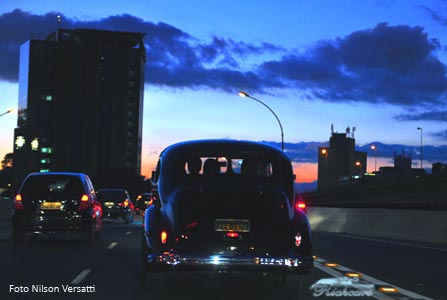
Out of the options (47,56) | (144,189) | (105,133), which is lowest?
(144,189)

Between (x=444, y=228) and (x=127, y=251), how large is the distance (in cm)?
1008

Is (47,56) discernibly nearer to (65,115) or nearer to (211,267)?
(65,115)

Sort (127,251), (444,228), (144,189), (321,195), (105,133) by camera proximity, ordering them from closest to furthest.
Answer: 1. (127,251)
2. (444,228)
3. (321,195)
4. (144,189)
5. (105,133)

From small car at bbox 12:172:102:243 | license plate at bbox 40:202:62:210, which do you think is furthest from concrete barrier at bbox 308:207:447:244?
license plate at bbox 40:202:62:210

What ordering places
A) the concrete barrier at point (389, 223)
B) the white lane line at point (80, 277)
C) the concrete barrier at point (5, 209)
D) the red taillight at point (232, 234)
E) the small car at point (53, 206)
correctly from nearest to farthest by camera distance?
the red taillight at point (232, 234) < the white lane line at point (80, 277) < the small car at point (53, 206) < the concrete barrier at point (389, 223) < the concrete barrier at point (5, 209)

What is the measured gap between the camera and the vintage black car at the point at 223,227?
325 inches

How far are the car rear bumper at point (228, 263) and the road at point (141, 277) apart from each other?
0.45m

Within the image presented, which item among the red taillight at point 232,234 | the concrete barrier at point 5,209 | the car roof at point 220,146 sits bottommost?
the concrete barrier at point 5,209

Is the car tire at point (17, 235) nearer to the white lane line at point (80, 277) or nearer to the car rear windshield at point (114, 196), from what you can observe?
the white lane line at point (80, 277)

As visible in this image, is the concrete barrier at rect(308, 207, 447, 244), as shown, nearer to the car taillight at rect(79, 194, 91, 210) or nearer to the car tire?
the car taillight at rect(79, 194, 91, 210)

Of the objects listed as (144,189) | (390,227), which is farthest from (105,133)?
(390,227)

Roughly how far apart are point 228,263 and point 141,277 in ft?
8.02

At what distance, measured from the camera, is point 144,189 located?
158 m

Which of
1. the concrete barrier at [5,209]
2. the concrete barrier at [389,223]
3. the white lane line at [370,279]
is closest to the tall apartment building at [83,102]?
the concrete barrier at [5,209]
